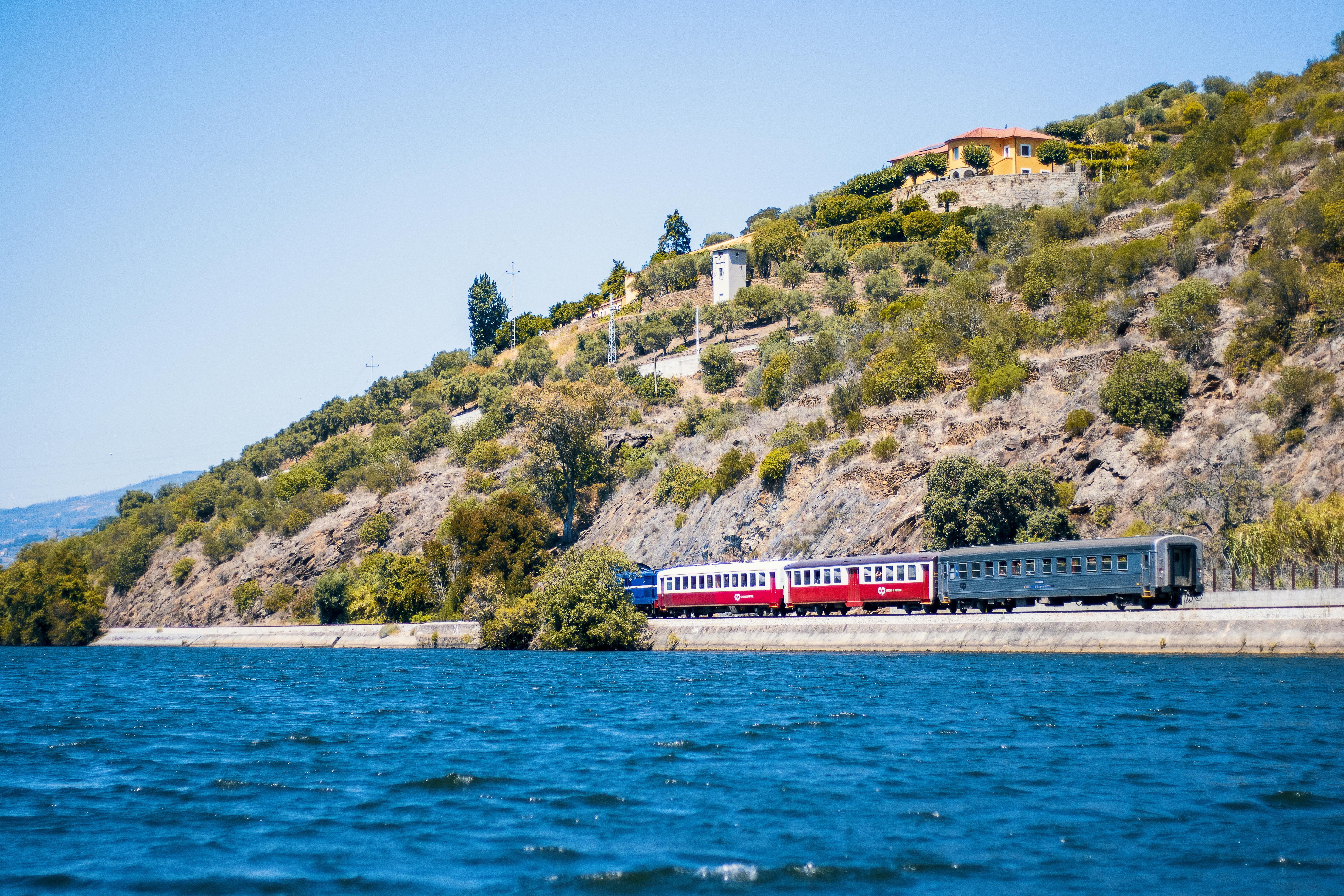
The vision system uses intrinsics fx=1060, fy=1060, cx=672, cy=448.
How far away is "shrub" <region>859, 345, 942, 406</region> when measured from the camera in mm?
68750

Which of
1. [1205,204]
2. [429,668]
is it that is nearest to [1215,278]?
[1205,204]

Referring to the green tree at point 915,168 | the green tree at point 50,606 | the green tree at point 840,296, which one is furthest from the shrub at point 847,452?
the green tree at point 915,168

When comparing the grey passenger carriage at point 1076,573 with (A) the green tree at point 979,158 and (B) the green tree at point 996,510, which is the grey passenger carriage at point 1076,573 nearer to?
(B) the green tree at point 996,510

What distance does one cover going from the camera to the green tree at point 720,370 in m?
100

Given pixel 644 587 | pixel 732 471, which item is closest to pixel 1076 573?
pixel 644 587

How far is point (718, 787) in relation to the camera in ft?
66.6

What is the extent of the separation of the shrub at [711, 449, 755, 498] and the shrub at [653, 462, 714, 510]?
112 centimetres

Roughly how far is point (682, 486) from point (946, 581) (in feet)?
107

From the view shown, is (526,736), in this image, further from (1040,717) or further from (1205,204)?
(1205,204)

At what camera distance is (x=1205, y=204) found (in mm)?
71250

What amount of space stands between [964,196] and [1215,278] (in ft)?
198

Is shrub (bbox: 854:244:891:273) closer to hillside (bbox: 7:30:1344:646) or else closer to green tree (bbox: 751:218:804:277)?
hillside (bbox: 7:30:1344:646)

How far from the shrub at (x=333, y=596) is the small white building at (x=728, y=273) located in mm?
57650

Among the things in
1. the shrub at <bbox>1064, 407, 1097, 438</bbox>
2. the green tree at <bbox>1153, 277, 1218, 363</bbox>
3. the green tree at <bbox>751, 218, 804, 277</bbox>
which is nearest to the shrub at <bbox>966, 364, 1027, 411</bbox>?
the shrub at <bbox>1064, 407, 1097, 438</bbox>
